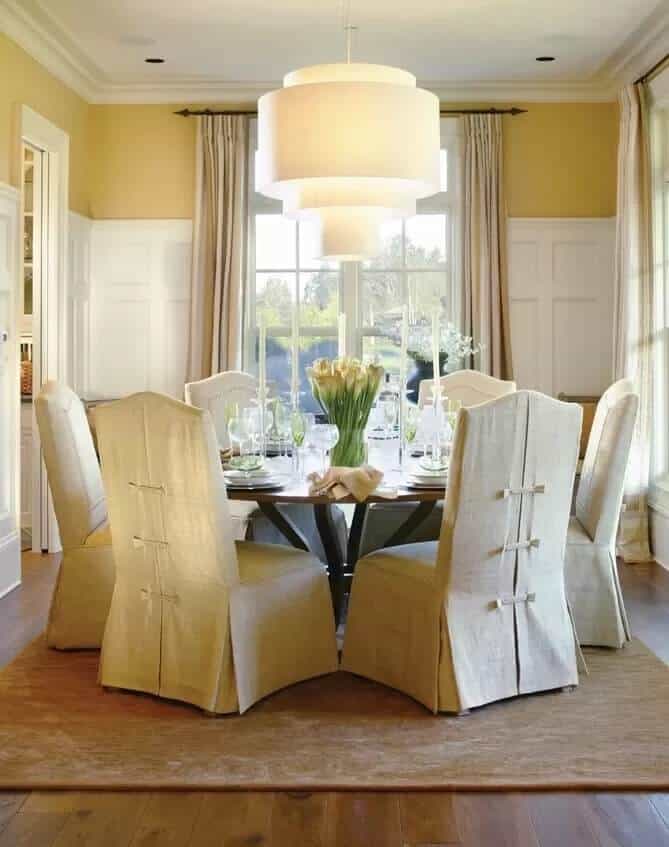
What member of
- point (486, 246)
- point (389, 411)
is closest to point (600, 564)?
point (389, 411)

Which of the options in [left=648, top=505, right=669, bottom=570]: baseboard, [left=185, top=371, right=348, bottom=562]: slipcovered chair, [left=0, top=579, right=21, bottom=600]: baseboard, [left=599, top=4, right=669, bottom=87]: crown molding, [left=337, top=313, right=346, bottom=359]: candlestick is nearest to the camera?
[left=337, top=313, right=346, bottom=359]: candlestick

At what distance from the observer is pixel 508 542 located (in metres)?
3.50

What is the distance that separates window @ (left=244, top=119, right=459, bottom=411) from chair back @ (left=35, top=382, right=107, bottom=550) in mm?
2686

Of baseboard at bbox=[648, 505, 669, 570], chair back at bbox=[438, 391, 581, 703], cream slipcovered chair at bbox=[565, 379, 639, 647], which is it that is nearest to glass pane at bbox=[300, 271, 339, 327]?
baseboard at bbox=[648, 505, 669, 570]

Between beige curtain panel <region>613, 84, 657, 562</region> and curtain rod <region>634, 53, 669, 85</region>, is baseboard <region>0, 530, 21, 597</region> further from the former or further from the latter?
curtain rod <region>634, 53, 669, 85</region>

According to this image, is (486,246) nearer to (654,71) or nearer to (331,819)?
(654,71)

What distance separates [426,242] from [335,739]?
14.0ft

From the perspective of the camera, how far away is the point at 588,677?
3.76 m

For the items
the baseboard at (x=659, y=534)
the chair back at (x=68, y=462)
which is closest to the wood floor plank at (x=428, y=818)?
the chair back at (x=68, y=462)

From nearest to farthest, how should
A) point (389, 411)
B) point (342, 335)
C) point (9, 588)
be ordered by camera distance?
point (342, 335) → point (389, 411) → point (9, 588)

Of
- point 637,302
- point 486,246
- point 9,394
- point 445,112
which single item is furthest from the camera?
point 445,112

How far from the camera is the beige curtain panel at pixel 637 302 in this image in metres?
5.83

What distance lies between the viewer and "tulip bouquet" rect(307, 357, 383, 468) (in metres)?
3.91

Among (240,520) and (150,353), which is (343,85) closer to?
(240,520)
